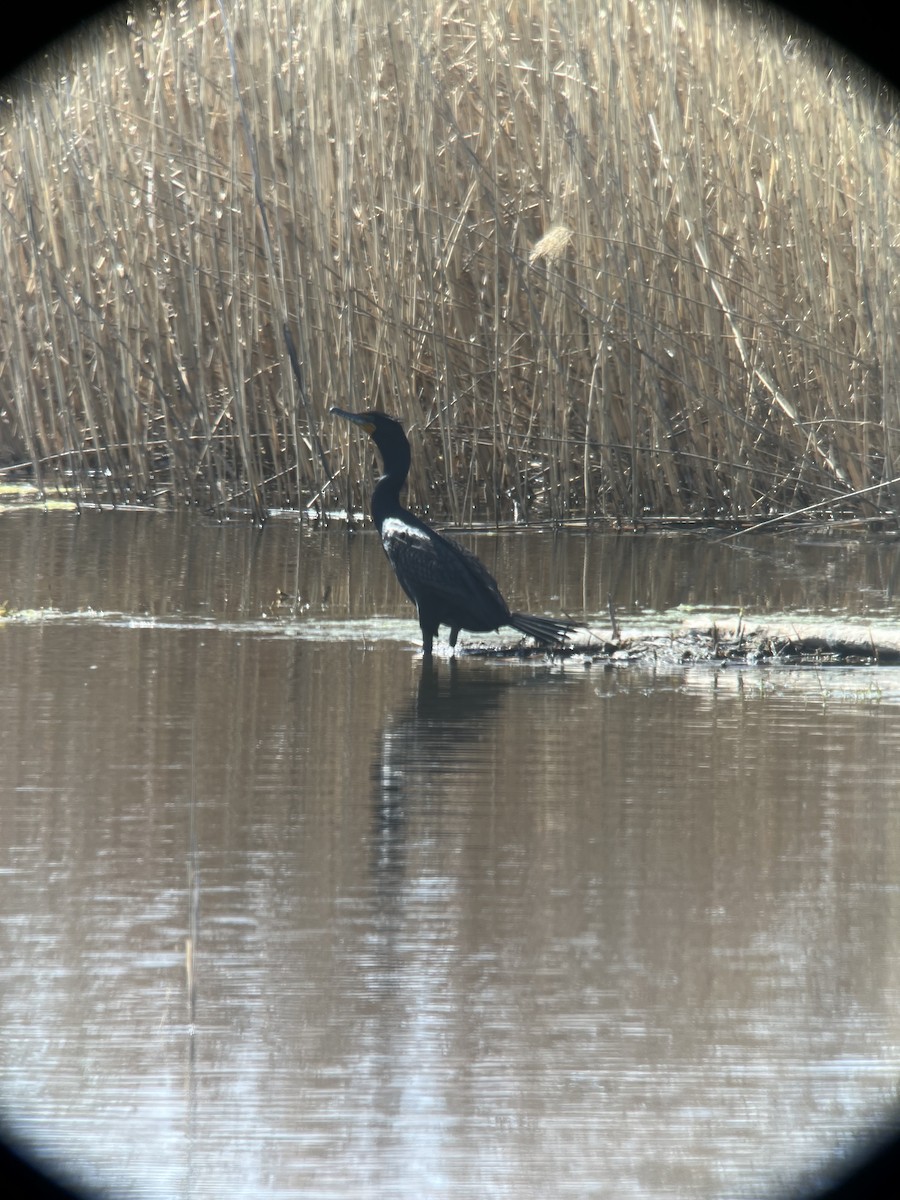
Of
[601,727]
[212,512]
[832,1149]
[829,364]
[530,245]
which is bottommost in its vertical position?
[832,1149]

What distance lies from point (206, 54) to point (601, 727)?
18.6 ft

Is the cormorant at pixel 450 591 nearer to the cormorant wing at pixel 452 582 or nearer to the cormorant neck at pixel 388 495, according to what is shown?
the cormorant wing at pixel 452 582

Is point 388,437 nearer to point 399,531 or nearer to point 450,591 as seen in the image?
point 399,531

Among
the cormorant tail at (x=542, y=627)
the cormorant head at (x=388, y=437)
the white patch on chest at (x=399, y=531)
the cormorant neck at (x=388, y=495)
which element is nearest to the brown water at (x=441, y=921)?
the cormorant tail at (x=542, y=627)

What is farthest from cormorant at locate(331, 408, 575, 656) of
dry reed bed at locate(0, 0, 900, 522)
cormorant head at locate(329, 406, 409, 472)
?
dry reed bed at locate(0, 0, 900, 522)

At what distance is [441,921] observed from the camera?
10.2ft

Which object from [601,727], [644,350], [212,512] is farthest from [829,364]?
[601,727]

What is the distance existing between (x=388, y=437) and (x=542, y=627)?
129 cm

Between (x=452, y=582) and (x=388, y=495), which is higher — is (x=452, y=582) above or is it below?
below

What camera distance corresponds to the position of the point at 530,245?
352 inches

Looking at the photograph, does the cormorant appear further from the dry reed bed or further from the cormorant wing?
the dry reed bed

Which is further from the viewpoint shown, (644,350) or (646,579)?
(644,350)

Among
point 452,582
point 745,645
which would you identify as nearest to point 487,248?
point 452,582

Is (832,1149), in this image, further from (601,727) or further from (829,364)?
(829,364)
